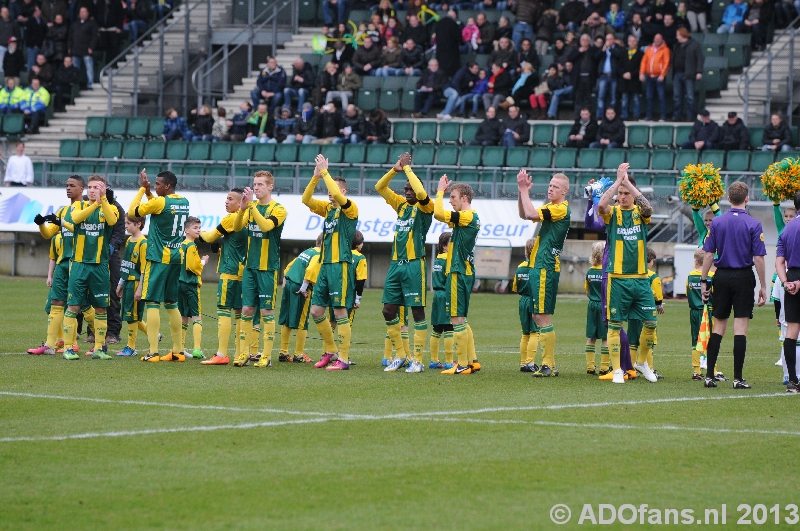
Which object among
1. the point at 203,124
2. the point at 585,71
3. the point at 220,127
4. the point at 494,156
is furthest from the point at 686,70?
the point at 203,124

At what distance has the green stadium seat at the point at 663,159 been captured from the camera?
28578mm

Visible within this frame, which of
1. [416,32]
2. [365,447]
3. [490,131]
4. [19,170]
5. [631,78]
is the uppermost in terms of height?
[416,32]

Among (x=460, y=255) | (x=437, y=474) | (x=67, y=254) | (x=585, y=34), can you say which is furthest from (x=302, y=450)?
(x=585, y=34)

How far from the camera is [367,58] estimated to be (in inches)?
1377

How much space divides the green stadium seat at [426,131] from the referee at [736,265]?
66.6 feet

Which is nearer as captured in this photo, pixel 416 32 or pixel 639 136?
pixel 639 136

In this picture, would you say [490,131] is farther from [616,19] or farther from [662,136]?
[616,19]

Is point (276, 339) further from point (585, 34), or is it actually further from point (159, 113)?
point (159, 113)

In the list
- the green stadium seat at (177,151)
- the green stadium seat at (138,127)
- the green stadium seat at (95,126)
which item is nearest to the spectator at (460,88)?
the green stadium seat at (177,151)

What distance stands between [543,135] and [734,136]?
16.7 ft

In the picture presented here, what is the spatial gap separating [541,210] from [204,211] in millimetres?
16817

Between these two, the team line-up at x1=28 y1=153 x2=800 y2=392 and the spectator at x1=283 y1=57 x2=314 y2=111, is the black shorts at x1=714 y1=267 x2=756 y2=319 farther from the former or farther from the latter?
the spectator at x1=283 y1=57 x2=314 y2=111

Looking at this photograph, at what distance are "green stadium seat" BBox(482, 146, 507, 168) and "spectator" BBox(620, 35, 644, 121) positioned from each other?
410 cm

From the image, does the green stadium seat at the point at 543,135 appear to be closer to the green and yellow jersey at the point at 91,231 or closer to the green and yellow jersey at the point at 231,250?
the green and yellow jersey at the point at 231,250
